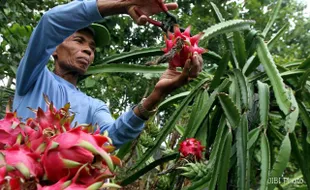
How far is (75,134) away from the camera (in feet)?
1.95

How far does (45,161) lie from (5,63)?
6.22 feet

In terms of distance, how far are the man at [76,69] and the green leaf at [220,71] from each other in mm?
649

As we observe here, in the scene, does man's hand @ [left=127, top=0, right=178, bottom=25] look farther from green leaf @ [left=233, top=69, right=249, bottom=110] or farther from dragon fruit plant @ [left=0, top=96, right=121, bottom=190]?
green leaf @ [left=233, top=69, right=249, bottom=110]

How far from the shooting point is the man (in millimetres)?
1090

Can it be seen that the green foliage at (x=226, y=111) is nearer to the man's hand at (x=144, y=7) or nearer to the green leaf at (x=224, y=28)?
the green leaf at (x=224, y=28)

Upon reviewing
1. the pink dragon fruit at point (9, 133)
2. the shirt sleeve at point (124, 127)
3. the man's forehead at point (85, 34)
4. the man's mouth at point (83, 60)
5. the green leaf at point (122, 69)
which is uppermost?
the green leaf at point (122, 69)

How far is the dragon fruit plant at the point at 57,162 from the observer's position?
56 cm

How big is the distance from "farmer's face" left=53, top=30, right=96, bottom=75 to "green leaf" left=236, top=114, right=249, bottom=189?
684 mm

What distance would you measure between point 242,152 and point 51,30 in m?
0.95

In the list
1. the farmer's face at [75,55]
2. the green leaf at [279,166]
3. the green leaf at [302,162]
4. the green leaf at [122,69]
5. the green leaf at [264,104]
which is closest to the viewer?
the farmer's face at [75,55]

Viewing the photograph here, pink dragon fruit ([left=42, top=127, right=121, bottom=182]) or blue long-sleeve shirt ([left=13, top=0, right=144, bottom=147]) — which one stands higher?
blue long-sleeve shirt ([left=13, top=0, right=144, bottom=147])

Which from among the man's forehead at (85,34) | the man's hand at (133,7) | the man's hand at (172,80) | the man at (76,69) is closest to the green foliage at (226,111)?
the man's forehead at (85,34)

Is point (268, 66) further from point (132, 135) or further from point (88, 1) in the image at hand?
point (88, 1)

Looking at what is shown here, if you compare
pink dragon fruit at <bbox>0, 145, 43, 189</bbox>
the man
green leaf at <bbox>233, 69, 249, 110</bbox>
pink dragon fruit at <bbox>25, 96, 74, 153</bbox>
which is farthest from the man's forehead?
pink dragon fruit at <bbox>0, 145, 43, 189</bbox>
